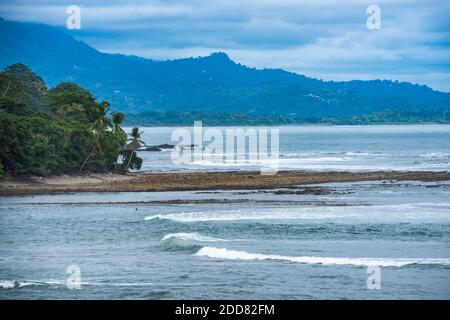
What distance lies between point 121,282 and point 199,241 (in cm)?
894

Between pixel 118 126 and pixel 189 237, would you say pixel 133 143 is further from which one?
pixel 189 237

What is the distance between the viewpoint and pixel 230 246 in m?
35.7

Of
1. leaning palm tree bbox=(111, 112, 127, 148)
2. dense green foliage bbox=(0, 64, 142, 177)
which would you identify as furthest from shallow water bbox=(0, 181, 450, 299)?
leaning palm tree bbox=(111, 112, 127, 148)

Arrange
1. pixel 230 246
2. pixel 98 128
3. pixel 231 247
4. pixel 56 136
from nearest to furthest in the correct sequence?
pixel 231 247 → pixel 230 246 → pixel 56 136 → pixel 98 128

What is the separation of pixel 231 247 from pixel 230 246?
10.0 inches

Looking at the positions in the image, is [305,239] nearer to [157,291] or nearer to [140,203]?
[157,291]

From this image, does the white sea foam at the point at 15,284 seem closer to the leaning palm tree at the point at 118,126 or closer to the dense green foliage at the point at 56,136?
the dense green foliage at the point at 56,136

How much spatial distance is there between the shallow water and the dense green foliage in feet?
39.2
